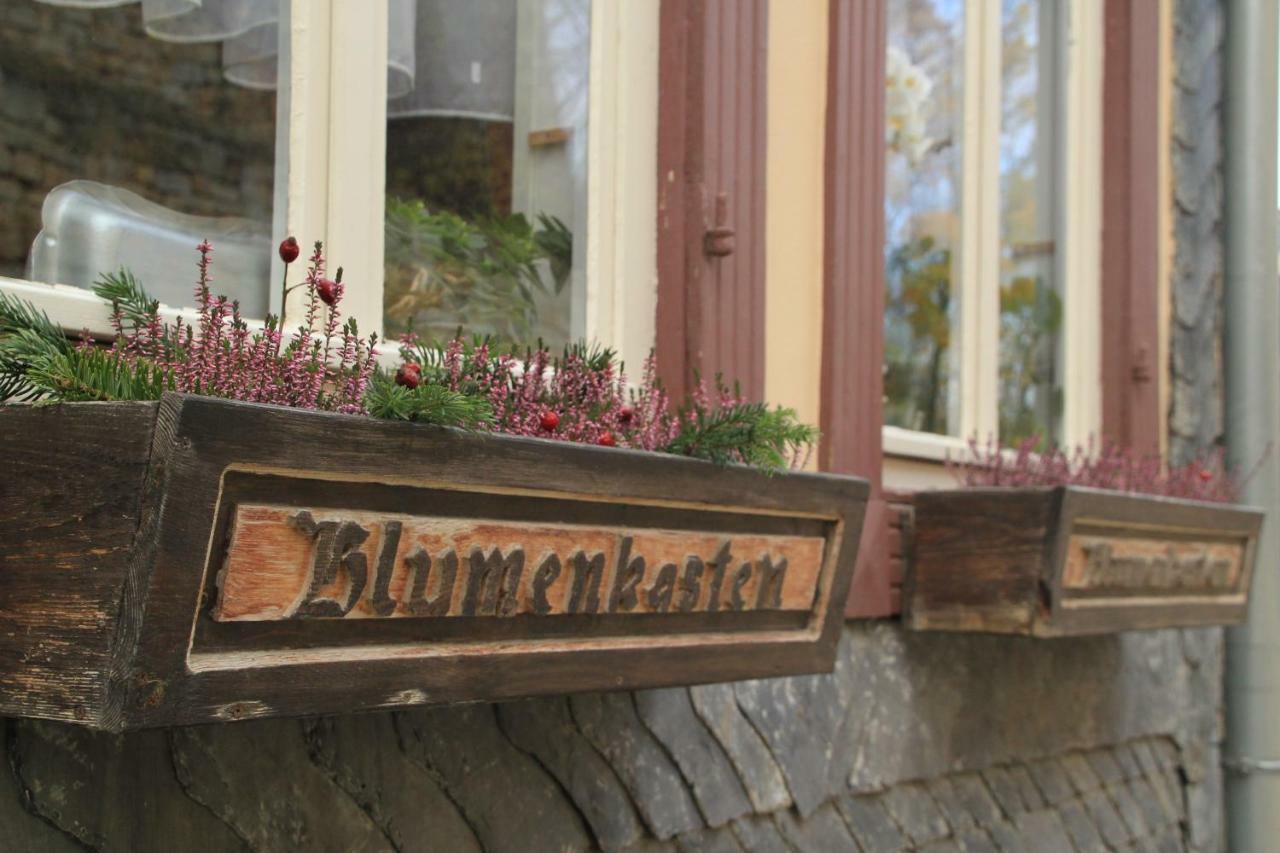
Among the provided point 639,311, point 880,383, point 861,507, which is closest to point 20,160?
point 639,311

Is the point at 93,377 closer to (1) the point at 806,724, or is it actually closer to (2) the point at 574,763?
(2) the point at 574,763

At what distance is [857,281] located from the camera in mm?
3535

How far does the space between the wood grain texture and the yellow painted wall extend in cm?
181

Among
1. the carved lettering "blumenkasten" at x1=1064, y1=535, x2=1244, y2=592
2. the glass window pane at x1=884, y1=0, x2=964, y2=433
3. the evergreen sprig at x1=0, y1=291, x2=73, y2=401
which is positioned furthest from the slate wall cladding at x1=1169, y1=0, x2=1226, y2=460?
the evergreen sprig at x1=0, y1=291, x2=73, y2=401

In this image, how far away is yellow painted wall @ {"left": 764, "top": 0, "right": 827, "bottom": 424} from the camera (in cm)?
335

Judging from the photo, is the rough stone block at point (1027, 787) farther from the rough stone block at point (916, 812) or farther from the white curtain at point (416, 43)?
the white curtain at point (416, 43)

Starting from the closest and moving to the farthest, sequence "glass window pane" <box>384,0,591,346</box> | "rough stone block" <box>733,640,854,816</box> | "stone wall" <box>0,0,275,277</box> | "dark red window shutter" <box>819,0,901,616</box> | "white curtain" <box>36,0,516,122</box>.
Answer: "stone wall" <box>0,0,275,277</box> < "white curtain" <box>36,0,516,122</box> < "glass window pane" <box>384,0,591,346</box> < "rough stone block" <box>733,640,854,816</box> < "dark red window shutter" <box>819,0,901,616</box>

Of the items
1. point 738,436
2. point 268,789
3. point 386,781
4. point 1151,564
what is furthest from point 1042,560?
point 268,789

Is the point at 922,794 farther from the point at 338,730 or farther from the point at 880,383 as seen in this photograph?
the point at 338,730

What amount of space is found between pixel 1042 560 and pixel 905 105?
1.32m

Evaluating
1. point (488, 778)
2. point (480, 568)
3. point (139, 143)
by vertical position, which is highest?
point (139, 143)

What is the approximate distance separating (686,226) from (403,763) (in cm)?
123

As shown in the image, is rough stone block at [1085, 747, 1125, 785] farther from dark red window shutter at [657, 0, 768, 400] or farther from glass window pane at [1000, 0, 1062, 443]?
dark red window shutter at [657, 0, 768, 400]

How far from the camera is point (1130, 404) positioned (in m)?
4.77
